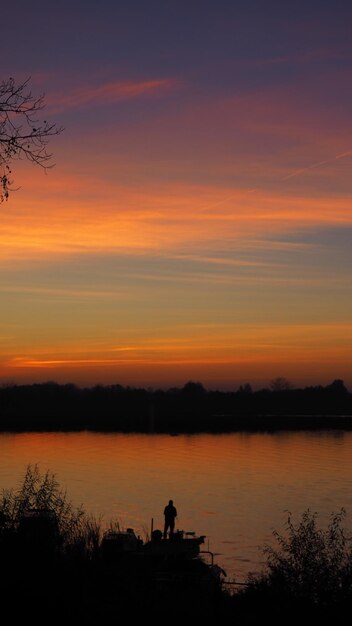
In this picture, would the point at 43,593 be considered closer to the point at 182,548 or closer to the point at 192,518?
the point at 182,548

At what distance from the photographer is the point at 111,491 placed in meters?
78.8

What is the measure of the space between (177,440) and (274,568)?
438 ft

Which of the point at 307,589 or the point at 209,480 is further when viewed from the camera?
the point at 209,480

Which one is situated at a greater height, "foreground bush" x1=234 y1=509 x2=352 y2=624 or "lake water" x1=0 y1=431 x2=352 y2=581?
"foreground bush" x1=234 y1=509 x2=352 y2=624

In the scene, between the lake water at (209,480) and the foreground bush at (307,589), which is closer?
the foreground bush at (307,589)

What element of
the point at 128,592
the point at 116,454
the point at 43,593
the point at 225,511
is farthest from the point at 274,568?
the point at 116,454

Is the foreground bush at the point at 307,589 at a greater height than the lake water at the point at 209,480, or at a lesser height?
greater

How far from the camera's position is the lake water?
196 feet

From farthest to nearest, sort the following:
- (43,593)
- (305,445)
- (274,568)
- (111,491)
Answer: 1. (305,445)
2. (111,491)
3. (274,568)
4. (43,593)

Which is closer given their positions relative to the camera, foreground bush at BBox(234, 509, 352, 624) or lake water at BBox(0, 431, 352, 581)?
foreground bush at BBox(234, 509, 352, 624)

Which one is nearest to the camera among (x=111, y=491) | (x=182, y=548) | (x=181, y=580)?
(x=181, y=580)

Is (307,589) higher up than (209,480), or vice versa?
(307,589)

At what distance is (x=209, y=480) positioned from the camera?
8938 cm

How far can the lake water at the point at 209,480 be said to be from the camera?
59.8 meters
